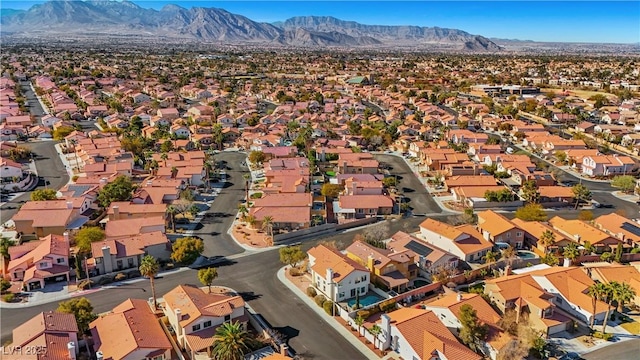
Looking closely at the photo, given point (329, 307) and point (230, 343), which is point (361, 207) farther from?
point (230, 343)

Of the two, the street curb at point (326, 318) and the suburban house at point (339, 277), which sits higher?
the suburban house at point (339, 277)

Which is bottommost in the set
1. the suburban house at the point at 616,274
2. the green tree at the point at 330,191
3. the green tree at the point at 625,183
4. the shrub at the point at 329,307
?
the shrub at the point at 329,307

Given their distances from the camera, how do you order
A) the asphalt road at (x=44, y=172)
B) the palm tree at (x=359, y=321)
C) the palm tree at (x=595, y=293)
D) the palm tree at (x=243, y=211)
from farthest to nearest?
the asphalt road at (x=44, y=172)
the palm tree at (x=243, y=211)
the palm tree at (x=359, y=321)
the palm tree at (x=595, y=293)

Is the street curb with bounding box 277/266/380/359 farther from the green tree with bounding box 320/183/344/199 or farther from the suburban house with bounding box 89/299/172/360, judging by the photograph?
the green tree with bounding box 320/183/344/199

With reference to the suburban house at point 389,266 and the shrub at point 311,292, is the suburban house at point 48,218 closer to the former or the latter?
the shrub at point 311,292

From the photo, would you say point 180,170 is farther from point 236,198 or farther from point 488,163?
point 488,163

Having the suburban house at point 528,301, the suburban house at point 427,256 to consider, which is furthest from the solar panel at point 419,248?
the suburban house at point 528,301

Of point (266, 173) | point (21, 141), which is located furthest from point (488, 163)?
point (21, 141)
